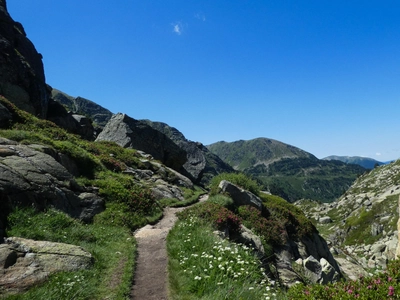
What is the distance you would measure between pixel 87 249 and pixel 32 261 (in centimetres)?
273

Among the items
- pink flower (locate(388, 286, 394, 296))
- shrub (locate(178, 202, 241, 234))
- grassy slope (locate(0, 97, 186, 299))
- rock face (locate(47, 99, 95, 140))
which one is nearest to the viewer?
pink flower (locate(388, 286, 394, 296))

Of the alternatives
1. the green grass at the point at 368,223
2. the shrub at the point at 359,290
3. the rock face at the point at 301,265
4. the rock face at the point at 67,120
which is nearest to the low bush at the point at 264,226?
the rock face at the point at 301,265

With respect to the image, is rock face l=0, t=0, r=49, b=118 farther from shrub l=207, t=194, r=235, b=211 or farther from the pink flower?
the pink flower

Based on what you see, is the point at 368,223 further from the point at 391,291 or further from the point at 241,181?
the point at 391,291

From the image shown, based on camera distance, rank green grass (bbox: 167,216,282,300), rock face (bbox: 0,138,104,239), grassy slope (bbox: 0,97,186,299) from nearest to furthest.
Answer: grassy slope (bbox: 0,97,186,299) → green grass (bbox: 167,216,282,300) → rock face (bbox: 0,138,104,239)

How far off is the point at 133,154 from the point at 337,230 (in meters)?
95.3

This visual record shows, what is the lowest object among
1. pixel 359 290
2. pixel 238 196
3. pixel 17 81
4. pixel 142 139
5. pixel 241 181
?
pixel 359 290

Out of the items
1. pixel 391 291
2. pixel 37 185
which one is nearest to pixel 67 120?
pixel 37 185

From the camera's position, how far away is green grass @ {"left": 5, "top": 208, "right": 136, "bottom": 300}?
25.1 ft

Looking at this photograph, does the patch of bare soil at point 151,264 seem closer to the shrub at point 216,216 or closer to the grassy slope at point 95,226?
the grassy slope at point 95,226

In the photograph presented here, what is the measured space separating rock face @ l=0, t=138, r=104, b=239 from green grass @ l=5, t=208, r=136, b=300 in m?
0.78

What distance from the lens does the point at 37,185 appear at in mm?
13734

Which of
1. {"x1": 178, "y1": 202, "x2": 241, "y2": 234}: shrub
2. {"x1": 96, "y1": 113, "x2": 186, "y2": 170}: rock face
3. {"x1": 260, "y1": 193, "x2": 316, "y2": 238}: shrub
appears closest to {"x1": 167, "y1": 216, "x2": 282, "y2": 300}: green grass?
{"x1": 178, "y1": 202, "x2": 241, "y2": 234}: shrub

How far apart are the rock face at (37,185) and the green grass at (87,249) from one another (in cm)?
78
